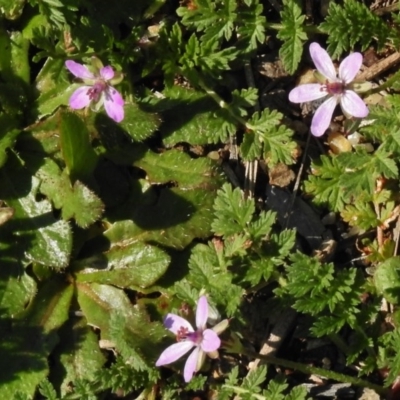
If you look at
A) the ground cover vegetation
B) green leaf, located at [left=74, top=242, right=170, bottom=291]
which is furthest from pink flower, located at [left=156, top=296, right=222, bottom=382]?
green leaf, located at [left=74, top=242, right=170, bottom=291]

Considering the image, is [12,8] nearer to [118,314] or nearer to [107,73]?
[107,73]

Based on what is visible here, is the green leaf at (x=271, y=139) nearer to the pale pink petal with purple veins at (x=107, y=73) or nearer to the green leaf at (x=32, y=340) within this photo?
the pale pink petal with purple veins at (x=107, y=73)

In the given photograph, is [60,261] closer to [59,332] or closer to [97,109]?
[59,332]

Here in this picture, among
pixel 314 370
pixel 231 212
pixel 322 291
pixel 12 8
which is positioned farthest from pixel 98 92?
pixel 314 370

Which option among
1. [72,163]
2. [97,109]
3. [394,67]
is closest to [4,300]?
[72,163]

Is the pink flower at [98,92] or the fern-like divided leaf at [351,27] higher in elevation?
the fern-like divided leaf at [351,27]

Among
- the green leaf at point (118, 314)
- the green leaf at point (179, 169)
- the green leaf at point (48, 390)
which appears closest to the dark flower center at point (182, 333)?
the green leaf at point (118, 314)

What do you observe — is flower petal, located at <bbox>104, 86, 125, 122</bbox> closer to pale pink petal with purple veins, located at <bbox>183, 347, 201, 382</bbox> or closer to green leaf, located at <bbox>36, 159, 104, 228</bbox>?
green leaf, located at <bbox>36, 159, 104, 228</bbox>
